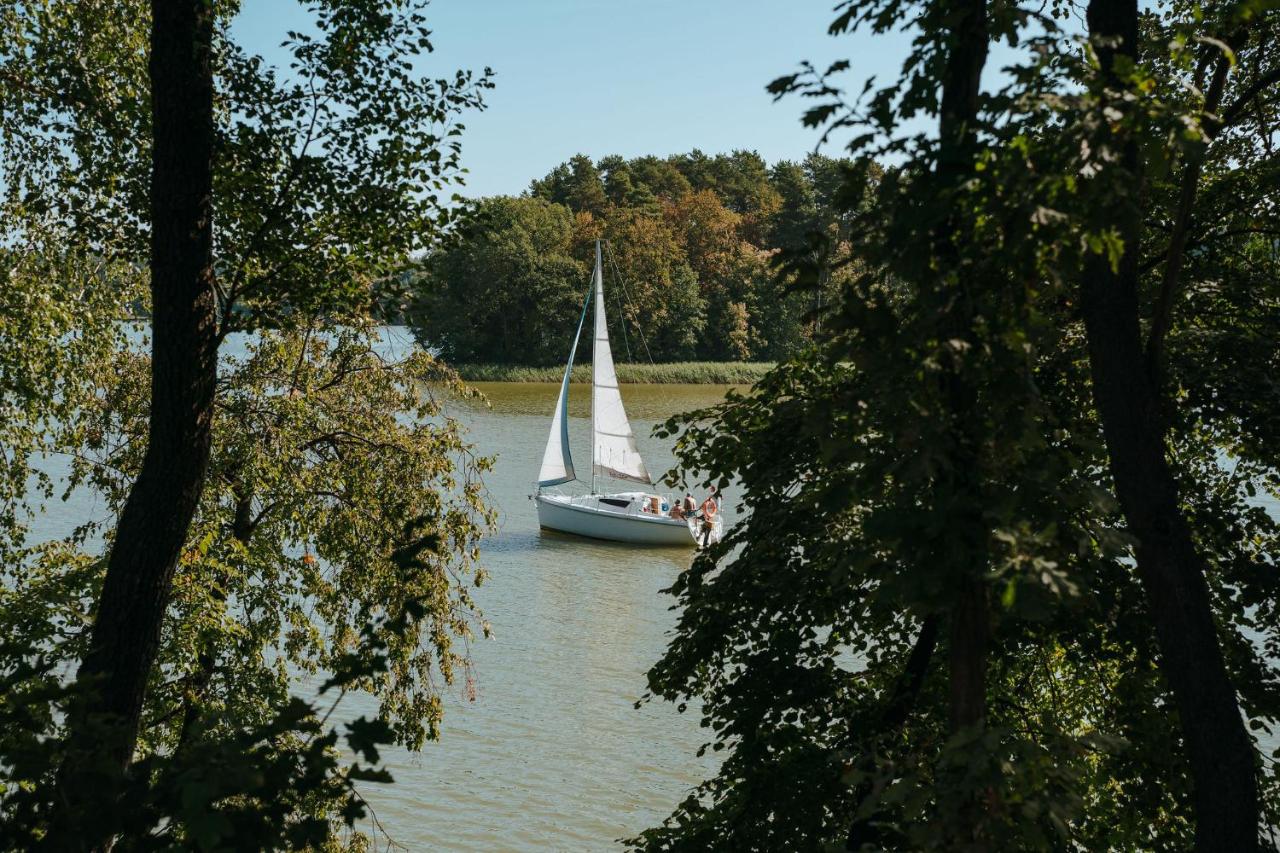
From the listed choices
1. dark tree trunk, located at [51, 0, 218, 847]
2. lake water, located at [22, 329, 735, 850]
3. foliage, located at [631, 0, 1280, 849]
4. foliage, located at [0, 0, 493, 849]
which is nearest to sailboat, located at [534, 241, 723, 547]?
lake water, located at [22, 329, 735, 850]

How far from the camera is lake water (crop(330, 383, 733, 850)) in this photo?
45.0 feet

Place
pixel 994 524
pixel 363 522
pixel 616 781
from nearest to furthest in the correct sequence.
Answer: pixel 994 524, pixel 363 522, pixel 616 781

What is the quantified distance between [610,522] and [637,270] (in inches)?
1968

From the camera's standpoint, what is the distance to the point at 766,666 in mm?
7750

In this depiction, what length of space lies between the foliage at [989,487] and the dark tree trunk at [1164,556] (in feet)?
1.11

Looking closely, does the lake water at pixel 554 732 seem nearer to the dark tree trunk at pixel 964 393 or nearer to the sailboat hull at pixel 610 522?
the sailboat hull at pixel 610 522

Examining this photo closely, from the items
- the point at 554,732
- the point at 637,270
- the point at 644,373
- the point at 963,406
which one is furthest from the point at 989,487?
the point at 637,270

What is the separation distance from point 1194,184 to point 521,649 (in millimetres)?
15931

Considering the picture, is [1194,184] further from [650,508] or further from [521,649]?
[650,508]

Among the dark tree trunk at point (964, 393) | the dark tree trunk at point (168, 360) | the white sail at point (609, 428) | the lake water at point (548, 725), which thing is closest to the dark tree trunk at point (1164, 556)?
the dark tree trunk at point (964, 393)

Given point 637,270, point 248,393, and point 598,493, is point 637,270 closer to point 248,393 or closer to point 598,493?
point 598,493

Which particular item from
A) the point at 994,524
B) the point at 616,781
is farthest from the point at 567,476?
the point at 994,524

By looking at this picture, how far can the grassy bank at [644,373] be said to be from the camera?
6819 cm

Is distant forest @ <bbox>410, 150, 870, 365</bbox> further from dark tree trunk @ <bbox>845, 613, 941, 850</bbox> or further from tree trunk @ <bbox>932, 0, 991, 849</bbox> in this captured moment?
tree trunk @ <bbox>932, 0, 991, 849</bbox>
